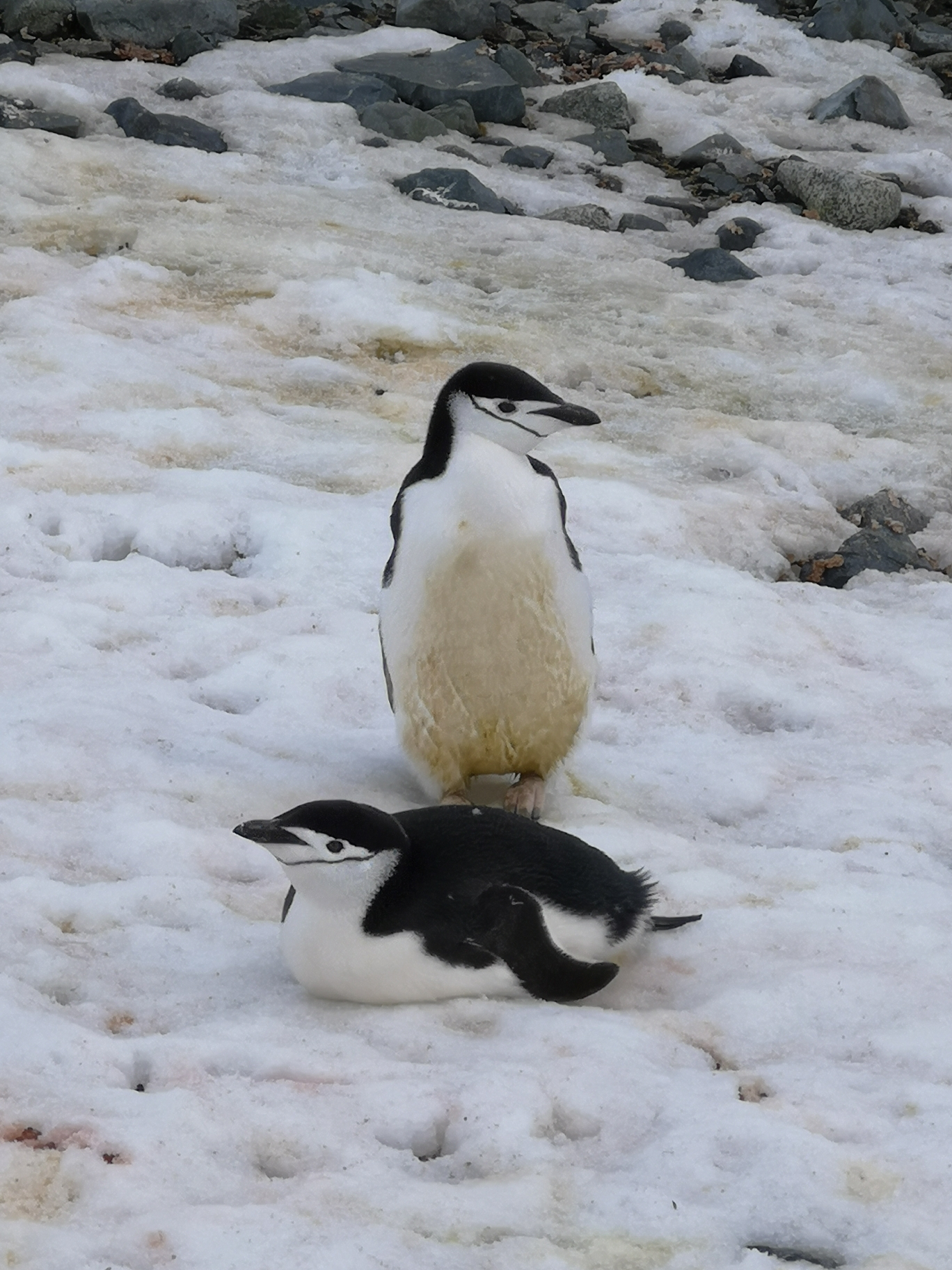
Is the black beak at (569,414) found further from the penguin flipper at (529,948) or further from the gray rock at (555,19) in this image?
the gray rock at (555,19)

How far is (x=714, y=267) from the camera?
8.93 m

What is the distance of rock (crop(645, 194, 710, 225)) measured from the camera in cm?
995

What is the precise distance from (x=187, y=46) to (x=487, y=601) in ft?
27.2

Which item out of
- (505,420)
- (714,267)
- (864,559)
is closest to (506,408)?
(505,420)

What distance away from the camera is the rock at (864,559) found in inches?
241

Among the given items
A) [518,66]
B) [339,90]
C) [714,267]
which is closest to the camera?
[714,267]

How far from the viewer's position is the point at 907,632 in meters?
5.55

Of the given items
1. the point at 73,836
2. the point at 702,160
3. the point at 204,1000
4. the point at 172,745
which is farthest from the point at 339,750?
the point at 702,160

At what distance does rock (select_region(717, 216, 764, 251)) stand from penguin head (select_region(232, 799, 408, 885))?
7.03 meters

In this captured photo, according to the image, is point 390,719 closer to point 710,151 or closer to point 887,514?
point 887,514

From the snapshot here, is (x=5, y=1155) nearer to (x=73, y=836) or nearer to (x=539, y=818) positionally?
(x=73, y=836)

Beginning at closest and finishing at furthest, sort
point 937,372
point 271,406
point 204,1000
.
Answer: point 204,1000 < point 271,406 < point 937,372

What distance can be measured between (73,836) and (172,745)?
1.98 ft

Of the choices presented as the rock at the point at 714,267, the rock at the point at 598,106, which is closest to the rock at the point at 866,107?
the rock at the point at 598,106
